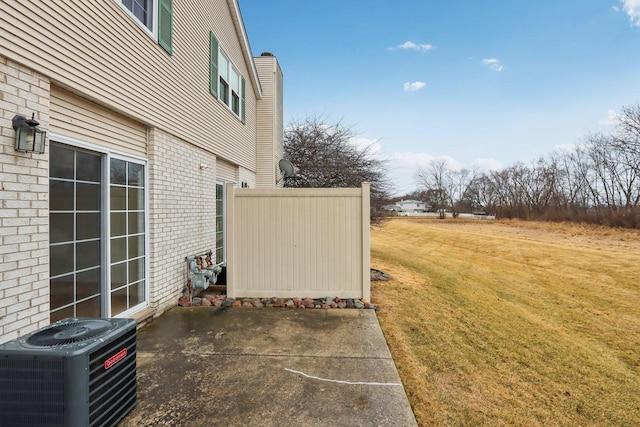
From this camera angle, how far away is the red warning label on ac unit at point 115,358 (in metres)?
1.97

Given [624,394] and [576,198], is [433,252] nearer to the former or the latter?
[624,394]

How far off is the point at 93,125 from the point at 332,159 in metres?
8.90

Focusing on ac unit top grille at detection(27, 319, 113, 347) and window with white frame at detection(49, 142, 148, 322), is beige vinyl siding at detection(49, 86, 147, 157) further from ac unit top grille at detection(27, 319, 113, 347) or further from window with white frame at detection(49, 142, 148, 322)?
ac unit top grille at detection(27, 319, 113, 347)

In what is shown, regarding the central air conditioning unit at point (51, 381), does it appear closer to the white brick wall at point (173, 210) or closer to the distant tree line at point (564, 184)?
the white brick wall at point (173, 210)

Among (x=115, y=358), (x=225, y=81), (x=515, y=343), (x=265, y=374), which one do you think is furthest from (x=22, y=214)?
(x=515, y=343)

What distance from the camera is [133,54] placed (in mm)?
3865

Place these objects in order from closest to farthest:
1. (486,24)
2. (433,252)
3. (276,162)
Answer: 1. (276,162)
2. (486,24)
3. (433,252)

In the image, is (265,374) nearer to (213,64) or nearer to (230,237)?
(230,237)

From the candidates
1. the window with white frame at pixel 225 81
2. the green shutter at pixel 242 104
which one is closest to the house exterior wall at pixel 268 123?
the green shutter at pixel 242 104

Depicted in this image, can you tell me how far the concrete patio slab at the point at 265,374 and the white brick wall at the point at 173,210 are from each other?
669mm

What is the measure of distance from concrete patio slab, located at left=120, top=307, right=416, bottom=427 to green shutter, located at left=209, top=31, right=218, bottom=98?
4612 millimetres

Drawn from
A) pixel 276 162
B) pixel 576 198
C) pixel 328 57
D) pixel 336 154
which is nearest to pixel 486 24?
pixel 328 57

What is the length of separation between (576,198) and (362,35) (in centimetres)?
3358

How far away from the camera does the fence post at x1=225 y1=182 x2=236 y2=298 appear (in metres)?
5.34
